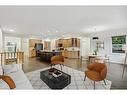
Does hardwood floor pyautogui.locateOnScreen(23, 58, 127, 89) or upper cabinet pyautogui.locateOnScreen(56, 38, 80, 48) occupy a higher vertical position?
upper cabinet pyautogui.locateOnScreen(56, 38, 80, 48)

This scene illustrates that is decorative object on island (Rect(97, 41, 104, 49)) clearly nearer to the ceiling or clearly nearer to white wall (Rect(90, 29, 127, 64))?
white wall (Rect(90, 29, 127, 64))

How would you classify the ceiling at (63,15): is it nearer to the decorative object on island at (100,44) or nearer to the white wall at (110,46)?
the white wall at (110,46)

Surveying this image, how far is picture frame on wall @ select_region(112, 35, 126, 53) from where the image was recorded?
670 cm

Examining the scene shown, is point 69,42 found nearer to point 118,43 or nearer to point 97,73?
point 118,43

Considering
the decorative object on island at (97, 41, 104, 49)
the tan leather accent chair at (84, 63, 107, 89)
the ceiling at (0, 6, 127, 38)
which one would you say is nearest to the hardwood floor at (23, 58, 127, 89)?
the tan leather accent chair at (84, 63, 107, 89)

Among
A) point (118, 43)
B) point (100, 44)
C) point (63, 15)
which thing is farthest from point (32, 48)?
point (63, 15)

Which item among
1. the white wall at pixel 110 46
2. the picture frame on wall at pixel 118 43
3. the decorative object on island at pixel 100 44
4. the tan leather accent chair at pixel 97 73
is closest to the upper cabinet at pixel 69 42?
the decorative object on island at pixel 100 44

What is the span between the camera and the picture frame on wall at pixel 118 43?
6700mm

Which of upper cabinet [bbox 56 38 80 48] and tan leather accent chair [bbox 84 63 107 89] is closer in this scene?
tan leather accent chair [bbox 84 63 107 89]

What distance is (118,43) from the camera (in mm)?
6934

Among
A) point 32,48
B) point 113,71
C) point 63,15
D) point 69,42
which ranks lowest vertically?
point 113,71
